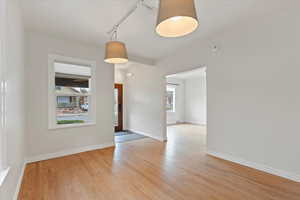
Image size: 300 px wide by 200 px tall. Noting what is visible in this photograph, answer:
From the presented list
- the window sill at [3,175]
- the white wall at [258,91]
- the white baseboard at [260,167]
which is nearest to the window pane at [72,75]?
the window sill at [3,175]

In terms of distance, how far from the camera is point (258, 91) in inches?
97.5

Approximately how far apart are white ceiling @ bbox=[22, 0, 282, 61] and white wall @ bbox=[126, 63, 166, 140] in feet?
5.25

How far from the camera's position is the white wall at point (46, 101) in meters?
2.86

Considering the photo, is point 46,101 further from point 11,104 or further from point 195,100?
point 195,100

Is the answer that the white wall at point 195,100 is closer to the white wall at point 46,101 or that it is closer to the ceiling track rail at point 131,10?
the white wall at point 46,101

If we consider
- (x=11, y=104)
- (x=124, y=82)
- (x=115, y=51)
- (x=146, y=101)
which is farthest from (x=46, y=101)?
(x=124, y=82)

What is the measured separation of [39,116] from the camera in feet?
9.61

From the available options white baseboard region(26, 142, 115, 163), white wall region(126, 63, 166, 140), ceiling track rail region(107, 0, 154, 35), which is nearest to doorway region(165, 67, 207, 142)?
white wall region(126, 63, 166, 140)

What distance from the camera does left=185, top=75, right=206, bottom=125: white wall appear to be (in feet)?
24.4

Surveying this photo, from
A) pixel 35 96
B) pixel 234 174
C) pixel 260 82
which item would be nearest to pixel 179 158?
pixel 234 174

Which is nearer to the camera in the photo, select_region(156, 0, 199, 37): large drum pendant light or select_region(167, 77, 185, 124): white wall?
select_region(156, 0, 199, 37): large drum pendant light

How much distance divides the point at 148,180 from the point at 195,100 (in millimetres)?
6288

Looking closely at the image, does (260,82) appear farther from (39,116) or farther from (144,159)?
(39,116)

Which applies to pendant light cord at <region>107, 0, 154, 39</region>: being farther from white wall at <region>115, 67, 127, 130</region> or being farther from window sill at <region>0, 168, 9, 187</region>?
white wall at <region>115, 67, 127, 130</region>
